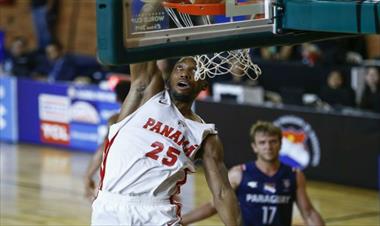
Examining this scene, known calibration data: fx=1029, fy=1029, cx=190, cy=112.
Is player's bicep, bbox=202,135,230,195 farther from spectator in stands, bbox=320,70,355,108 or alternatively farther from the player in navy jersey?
spectator in stands, bbox=320,70,355,108

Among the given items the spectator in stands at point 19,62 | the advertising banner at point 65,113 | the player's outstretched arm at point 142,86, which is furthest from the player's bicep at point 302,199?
the spectator in stands at point 19,62

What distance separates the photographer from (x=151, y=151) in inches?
254

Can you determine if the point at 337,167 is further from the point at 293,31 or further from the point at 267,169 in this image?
the point at 293,31

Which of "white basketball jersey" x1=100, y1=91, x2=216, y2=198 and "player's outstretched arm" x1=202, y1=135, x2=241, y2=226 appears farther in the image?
"player's outstretched arm" x1=202, y1=135, x2=241, y2=226

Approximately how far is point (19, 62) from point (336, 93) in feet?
20.7

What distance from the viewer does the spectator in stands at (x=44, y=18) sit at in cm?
2025

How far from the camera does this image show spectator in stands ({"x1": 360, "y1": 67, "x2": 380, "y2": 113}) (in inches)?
544

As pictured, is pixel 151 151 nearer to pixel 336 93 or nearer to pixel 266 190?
pixel 266 190

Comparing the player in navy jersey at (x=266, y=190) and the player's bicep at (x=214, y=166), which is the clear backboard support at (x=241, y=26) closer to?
the player's bicep at (x=214, y=166)

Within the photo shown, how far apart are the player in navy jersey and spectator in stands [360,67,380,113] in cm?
506

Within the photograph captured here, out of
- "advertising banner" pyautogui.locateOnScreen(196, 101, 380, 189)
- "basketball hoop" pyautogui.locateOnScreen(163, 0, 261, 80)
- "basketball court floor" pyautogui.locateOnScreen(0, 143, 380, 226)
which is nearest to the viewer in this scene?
"basketball hoop" pyautogui.locateOnScreen(163, 0, 261, 80)

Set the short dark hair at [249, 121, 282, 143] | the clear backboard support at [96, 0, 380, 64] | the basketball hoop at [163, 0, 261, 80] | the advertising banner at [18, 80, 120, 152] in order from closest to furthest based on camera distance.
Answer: the clear backboard support at [96, 0, 380, 64] < the basketball hoop at [163, 0, 261, 80] < the short dark hair at [249, 121, 282, 143] < the advertising banner at [18, 80, 120, 152]

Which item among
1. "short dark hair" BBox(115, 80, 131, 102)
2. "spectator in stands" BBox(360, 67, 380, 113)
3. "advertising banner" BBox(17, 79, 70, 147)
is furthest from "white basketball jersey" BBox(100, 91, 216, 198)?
"advertising banner" BBox(17, 79, 70, 147)

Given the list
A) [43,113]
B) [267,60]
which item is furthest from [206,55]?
[43,113]
